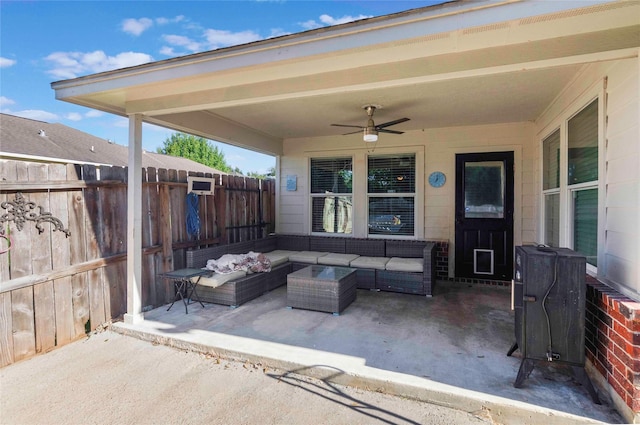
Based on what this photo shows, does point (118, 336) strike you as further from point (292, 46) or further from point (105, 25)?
point (105, 25)

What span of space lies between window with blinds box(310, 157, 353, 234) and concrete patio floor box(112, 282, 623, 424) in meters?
2.03

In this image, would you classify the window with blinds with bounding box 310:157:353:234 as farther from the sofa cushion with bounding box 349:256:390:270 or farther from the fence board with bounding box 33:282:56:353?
the fence board with bounding box 33:282:56:353

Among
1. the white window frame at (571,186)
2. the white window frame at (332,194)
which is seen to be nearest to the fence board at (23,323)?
the white window frame at (332,194)

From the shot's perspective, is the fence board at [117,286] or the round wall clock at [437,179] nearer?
the fence board at [117,286]

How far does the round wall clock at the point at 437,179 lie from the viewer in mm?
5645

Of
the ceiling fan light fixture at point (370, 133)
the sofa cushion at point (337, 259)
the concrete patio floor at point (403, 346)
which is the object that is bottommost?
the concrete patio floor at point (403, 346)

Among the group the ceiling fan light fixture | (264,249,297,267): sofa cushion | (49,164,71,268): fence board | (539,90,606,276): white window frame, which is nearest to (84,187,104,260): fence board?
(49,164,71,268): fence board

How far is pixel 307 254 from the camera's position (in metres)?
5.79

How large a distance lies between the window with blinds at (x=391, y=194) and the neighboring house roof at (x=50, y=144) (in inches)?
222

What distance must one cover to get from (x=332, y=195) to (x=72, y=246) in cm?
423

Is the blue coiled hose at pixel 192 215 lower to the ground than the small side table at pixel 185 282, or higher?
higher

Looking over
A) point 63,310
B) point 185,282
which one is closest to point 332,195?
point 185,282

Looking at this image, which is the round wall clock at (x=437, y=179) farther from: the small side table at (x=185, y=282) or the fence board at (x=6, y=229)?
the fence board at (x=6, y=229)

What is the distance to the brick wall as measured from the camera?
188cm
